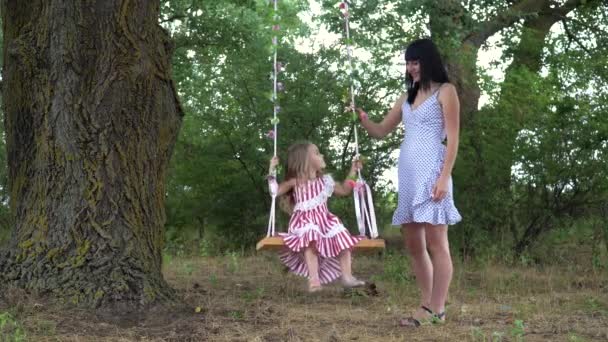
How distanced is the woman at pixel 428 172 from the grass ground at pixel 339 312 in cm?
32

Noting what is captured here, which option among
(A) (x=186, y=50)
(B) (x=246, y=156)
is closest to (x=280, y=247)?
(B) (x=246, y=156)

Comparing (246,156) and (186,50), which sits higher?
(186,50)

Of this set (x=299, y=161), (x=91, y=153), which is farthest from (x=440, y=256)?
(x=299, y=161)

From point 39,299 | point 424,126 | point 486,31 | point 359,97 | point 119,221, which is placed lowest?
point 39,299

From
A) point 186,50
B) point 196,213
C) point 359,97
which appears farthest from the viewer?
point 186,50

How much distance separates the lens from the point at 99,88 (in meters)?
5.68

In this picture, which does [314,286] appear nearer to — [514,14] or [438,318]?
[438,318]

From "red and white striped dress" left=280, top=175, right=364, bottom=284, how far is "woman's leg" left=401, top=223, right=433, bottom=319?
5.28 ft

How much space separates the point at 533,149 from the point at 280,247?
3.65 metres

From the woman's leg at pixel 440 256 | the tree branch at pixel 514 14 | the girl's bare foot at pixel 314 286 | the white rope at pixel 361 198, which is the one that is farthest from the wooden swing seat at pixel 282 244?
the tree branch at pixel 514 14

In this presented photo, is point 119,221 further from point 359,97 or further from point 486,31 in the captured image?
point 486,31

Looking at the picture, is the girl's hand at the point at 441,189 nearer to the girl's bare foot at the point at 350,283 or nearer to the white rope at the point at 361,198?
the white rope at the point at 361,198

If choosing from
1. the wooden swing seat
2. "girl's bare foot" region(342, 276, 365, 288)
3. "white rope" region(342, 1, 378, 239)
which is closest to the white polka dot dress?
the wooden swing seat

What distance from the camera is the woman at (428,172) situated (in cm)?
523
